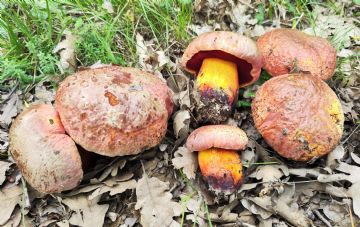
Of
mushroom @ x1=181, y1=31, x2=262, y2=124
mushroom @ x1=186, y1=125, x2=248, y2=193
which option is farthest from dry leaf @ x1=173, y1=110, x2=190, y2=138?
mushroom @ x1=186, y1=125, x2=248, y2=193

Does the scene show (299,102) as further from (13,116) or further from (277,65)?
(13,116)

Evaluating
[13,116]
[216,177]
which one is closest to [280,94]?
[216,177]

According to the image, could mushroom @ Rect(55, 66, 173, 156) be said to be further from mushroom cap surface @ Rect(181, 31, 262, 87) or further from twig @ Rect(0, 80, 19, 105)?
twig @ Rect(0, 80, 19, 105)

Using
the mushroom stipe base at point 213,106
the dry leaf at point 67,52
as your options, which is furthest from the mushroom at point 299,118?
the dry leaf at point 67,52

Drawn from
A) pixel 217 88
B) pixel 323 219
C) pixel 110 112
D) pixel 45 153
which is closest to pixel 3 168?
pixel 45 153

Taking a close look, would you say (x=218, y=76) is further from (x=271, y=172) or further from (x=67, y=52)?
(x=67, y=52)

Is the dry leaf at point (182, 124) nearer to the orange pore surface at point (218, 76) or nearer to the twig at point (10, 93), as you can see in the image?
the orange pore surface at point (218, 76)
